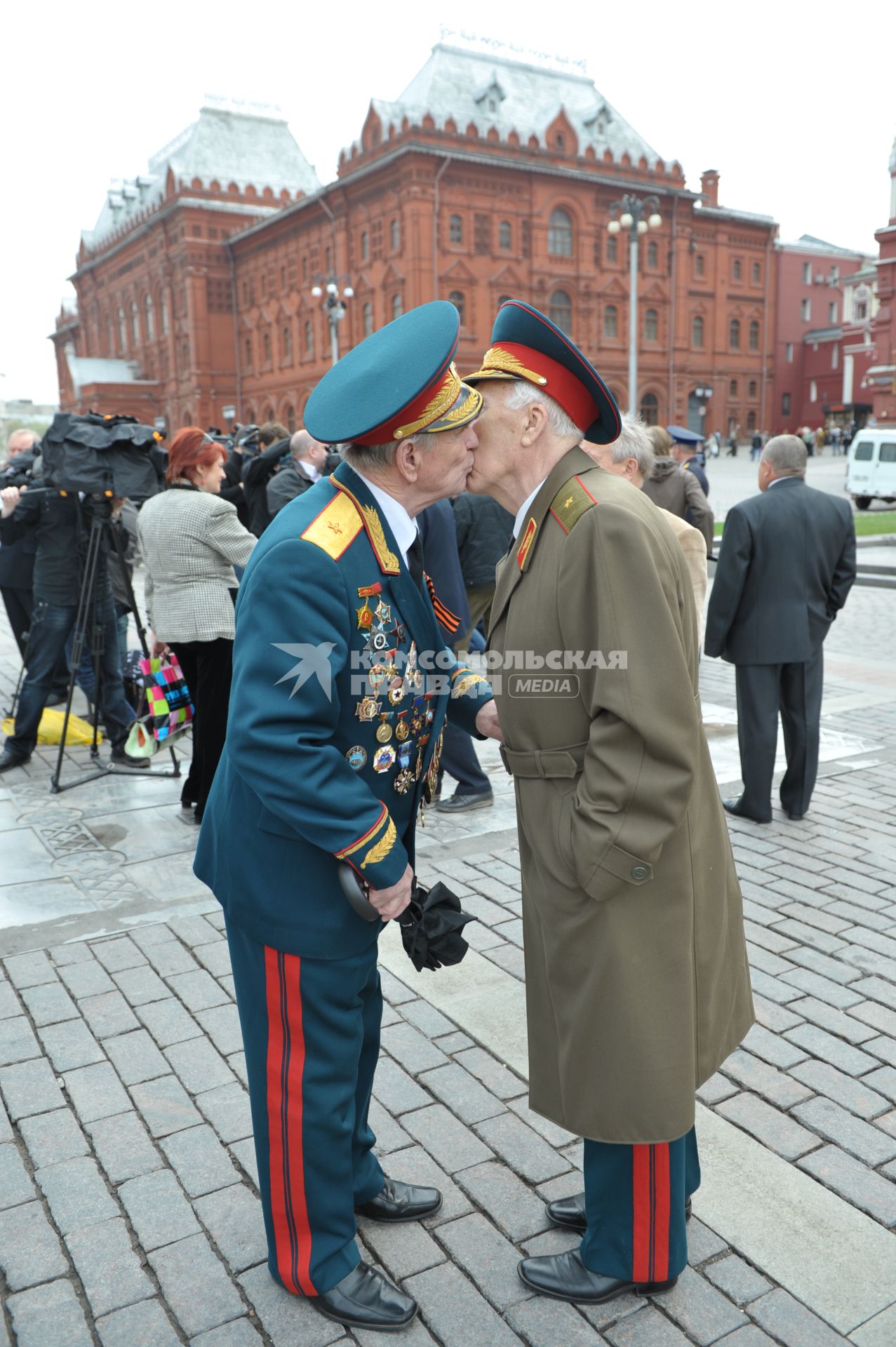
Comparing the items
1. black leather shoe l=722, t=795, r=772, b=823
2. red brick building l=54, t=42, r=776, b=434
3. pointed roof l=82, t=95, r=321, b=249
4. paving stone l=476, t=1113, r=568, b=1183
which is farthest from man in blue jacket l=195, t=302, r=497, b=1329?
pointed roof l=82, t=95, r=321, b=249

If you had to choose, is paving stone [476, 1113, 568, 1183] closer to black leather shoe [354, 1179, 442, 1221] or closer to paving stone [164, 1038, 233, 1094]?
black leather shoe [354, 1179, 442, 1221]

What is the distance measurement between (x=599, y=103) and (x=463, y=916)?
194ft

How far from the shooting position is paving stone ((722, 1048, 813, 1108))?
10.2 feet

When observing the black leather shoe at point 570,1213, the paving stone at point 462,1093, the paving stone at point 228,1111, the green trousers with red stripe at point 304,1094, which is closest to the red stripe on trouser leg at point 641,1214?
the black leather shoe at point 570,1213

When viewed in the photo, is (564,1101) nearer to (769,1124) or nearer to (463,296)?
(769,1124)

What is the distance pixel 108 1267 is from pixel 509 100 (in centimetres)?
5560

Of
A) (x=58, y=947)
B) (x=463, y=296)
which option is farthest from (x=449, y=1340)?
(x=463, y=296)

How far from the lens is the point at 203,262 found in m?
58.1

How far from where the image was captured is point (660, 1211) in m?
2.29

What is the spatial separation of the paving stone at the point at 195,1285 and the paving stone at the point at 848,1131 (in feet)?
5.43

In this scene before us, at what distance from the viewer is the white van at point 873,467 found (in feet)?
89.8

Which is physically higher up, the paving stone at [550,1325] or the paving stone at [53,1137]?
the paving stone at [53,1137]

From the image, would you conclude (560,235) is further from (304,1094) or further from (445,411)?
(304,1094)

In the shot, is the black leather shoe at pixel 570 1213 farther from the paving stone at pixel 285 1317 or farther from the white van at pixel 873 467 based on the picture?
the white van at pixel 873 467
